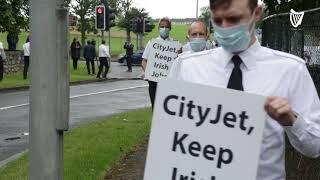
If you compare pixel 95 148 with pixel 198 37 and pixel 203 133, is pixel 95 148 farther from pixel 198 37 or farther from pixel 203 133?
pixel 203 133

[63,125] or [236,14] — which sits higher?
[236,14]

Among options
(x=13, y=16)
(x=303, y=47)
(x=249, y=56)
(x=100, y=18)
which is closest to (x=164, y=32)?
(x=303, y=47)

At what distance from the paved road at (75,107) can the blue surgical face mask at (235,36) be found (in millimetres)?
7701

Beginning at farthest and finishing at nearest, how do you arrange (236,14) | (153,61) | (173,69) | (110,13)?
(110,13) < (153,61) < (173,69) < (236,14)

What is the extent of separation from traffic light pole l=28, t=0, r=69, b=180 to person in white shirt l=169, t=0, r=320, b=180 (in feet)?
7.71

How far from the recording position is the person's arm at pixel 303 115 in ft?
9.68

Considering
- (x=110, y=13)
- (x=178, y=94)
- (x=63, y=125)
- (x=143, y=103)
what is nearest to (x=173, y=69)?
(x=178, y=94)

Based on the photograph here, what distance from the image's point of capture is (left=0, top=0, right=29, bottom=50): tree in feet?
89.8

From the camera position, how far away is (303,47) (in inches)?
266

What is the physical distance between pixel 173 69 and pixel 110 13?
31.4m

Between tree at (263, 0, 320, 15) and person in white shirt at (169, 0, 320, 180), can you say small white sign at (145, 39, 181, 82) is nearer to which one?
tree at (263, 0, 320, 15)

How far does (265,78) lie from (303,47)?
3797 mm

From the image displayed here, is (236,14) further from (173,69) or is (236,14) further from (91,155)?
(91,155)

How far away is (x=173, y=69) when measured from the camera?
11.1 ft
